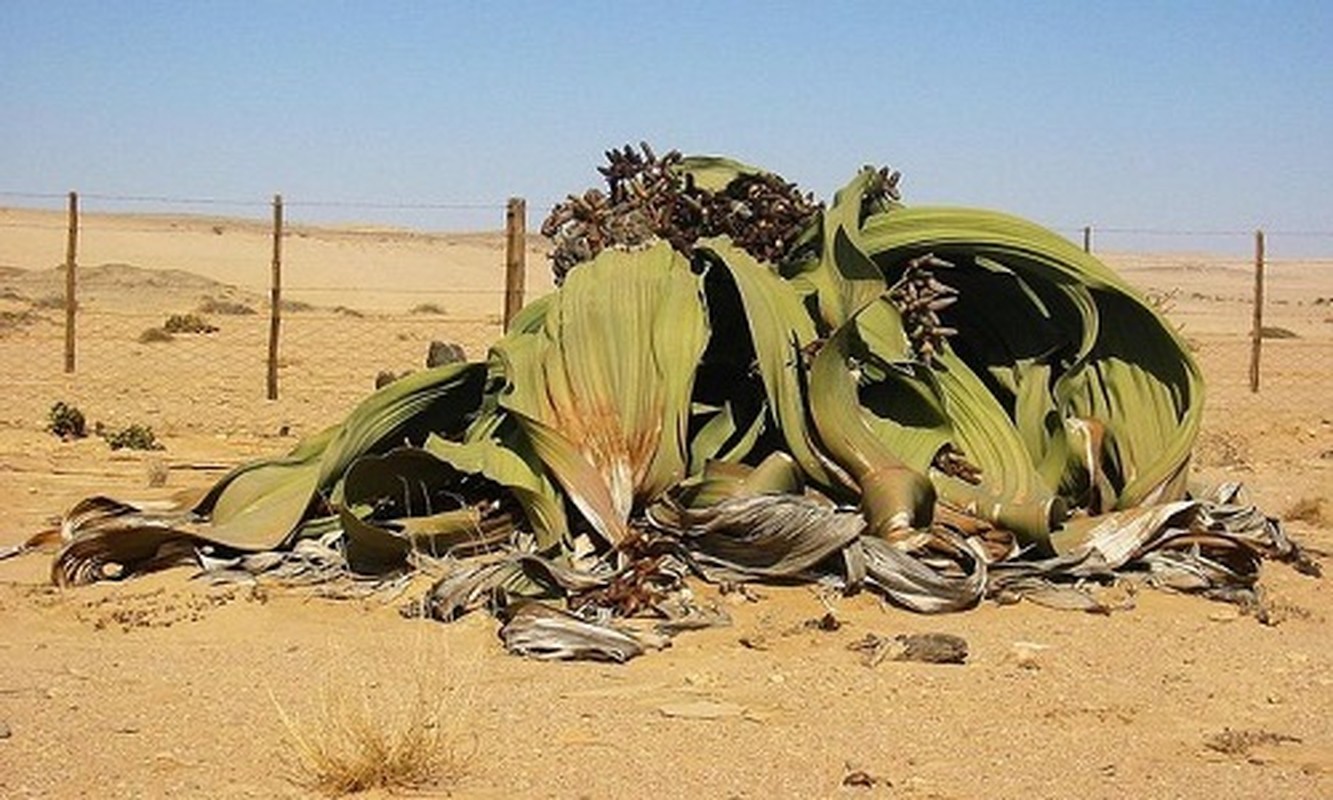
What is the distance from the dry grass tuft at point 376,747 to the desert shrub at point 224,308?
2709 centimetres

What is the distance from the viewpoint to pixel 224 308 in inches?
1278

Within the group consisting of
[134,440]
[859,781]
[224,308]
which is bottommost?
[224,308]

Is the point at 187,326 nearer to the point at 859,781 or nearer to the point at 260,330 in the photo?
the point at 260,330

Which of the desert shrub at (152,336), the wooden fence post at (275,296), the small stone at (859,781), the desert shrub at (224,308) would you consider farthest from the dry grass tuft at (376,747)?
the desert shrub at (224,308)

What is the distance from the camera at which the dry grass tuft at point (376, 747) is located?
4500 millimetres

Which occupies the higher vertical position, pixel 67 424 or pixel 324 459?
pixel 324 459

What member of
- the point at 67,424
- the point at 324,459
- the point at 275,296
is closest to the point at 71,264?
the point at 275,296

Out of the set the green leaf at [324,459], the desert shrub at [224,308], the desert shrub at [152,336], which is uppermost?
the green leaf at [324,459]

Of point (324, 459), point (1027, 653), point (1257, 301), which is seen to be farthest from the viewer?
point (1257, 301)

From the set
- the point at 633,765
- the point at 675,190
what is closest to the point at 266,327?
the point at 675,190

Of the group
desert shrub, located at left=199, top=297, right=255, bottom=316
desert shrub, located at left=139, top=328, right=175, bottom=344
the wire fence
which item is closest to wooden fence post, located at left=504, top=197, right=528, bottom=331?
the wire fence

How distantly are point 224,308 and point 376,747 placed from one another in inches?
1137

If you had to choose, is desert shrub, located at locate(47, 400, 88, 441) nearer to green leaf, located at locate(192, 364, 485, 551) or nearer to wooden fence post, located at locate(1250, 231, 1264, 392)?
green leaf, located at locate(192, 364, 485, 551)

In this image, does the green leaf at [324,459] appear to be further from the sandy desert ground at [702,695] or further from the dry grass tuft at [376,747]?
the dry grass tuft at [376,747]
